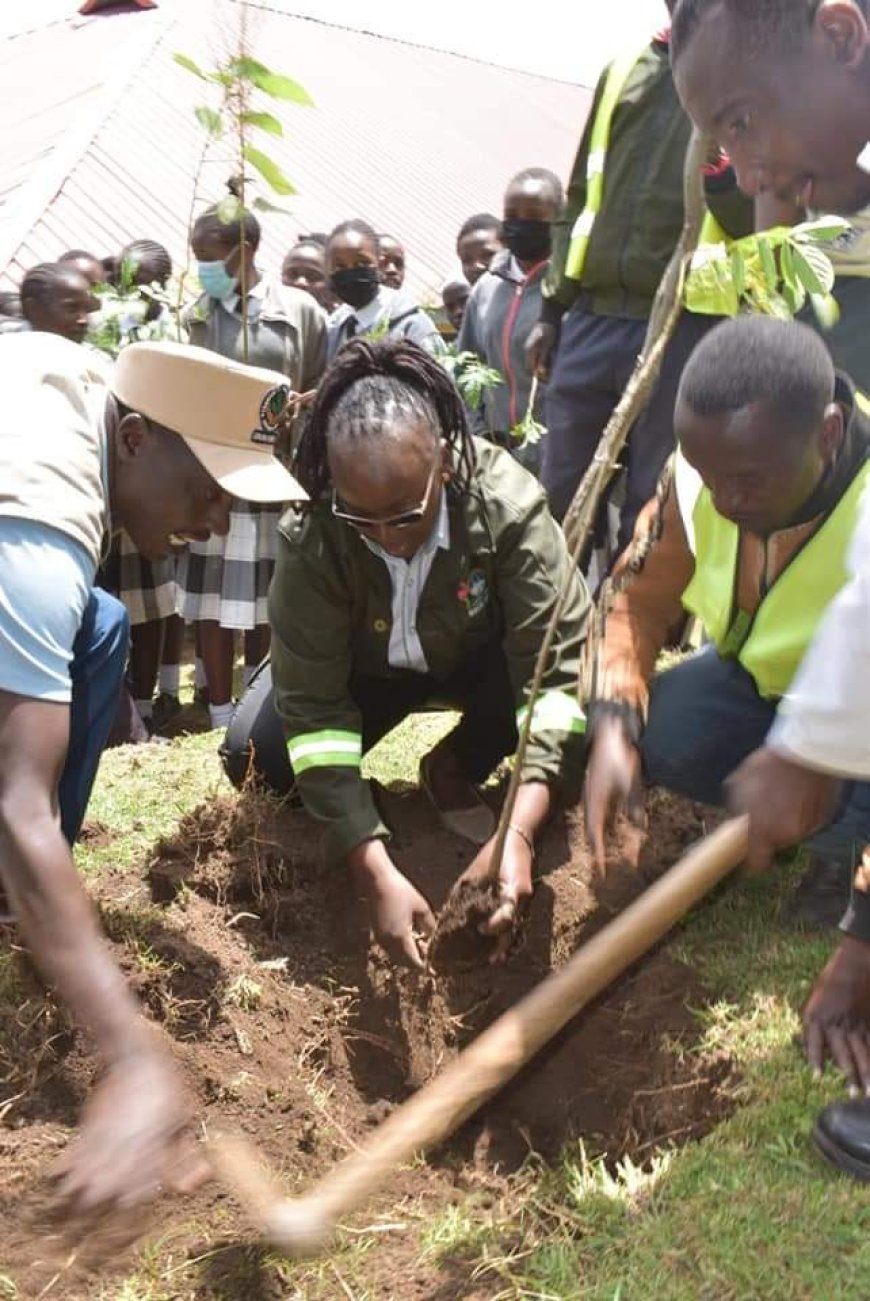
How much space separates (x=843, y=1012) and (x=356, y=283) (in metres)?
4.03

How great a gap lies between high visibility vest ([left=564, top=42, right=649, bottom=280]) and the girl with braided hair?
892 mm

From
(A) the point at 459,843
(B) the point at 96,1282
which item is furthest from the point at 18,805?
(A) the point at 459,843

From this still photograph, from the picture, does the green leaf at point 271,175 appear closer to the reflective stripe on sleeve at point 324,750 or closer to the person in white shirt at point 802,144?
the person in white shirt at point 802,144

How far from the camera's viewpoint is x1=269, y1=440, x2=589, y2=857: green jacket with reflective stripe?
105 inches

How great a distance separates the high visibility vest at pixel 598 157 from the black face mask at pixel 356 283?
6.50 ft

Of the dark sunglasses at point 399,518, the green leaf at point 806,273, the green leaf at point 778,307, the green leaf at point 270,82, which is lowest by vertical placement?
the dark sunglasses at point 399,518

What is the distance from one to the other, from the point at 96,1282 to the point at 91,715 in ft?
3.55

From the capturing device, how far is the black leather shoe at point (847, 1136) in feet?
5.99

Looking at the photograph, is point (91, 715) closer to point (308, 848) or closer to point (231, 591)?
point (308, 848)

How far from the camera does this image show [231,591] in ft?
15.2

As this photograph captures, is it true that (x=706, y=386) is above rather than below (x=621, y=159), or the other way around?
below

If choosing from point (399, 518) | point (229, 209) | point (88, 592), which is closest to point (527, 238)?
point (229, 209)

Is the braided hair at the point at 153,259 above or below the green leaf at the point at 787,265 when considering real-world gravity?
below

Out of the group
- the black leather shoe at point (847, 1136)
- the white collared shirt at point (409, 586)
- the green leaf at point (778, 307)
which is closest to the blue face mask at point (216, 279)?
the white collared shirt at point (409, 586)
